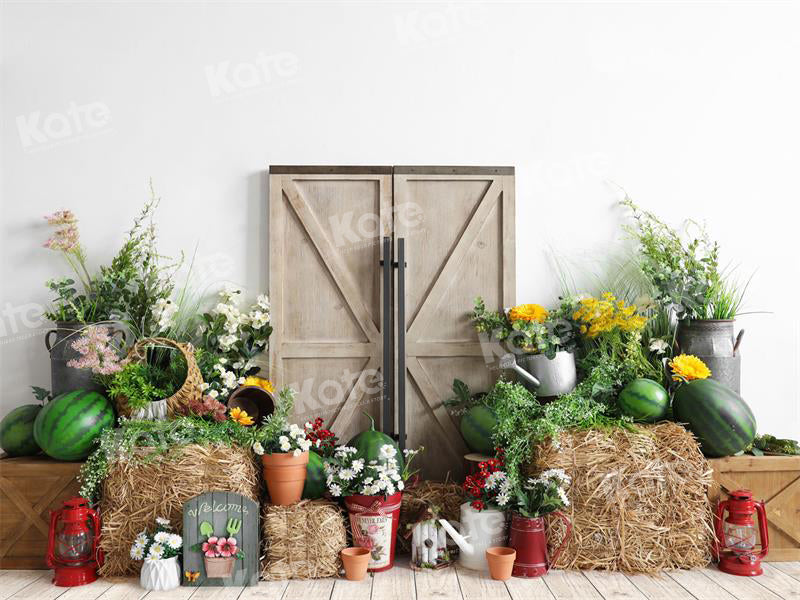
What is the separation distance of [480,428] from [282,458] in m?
1.03

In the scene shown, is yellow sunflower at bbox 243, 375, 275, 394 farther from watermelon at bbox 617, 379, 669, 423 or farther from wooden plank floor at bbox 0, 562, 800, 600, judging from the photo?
watermelon at bbox 617, 379, 669, 423

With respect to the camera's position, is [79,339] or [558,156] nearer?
[79,339]

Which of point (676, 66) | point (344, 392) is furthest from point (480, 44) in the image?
point (344, 392)

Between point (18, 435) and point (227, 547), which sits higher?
point (18, 435)

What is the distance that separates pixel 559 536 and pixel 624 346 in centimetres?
106

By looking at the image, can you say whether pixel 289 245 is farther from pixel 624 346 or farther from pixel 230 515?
pixel 624 346

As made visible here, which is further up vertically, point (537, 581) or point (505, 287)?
point (505, 287)

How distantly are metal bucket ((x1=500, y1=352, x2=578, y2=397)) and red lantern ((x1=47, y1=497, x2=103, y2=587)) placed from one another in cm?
212

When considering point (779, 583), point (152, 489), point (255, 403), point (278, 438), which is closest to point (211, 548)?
point (152, 489)

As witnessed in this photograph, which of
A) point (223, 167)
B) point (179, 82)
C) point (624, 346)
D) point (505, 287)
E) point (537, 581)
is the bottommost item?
point (537, 581)

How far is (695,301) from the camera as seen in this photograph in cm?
358

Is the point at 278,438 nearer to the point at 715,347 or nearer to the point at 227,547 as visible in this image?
the point at 227,547

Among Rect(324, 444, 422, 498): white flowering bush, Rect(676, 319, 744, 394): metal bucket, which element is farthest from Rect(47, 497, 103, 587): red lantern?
Rect(676, 319, 744, 394): metal bucket

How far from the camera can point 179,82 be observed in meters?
3.92
